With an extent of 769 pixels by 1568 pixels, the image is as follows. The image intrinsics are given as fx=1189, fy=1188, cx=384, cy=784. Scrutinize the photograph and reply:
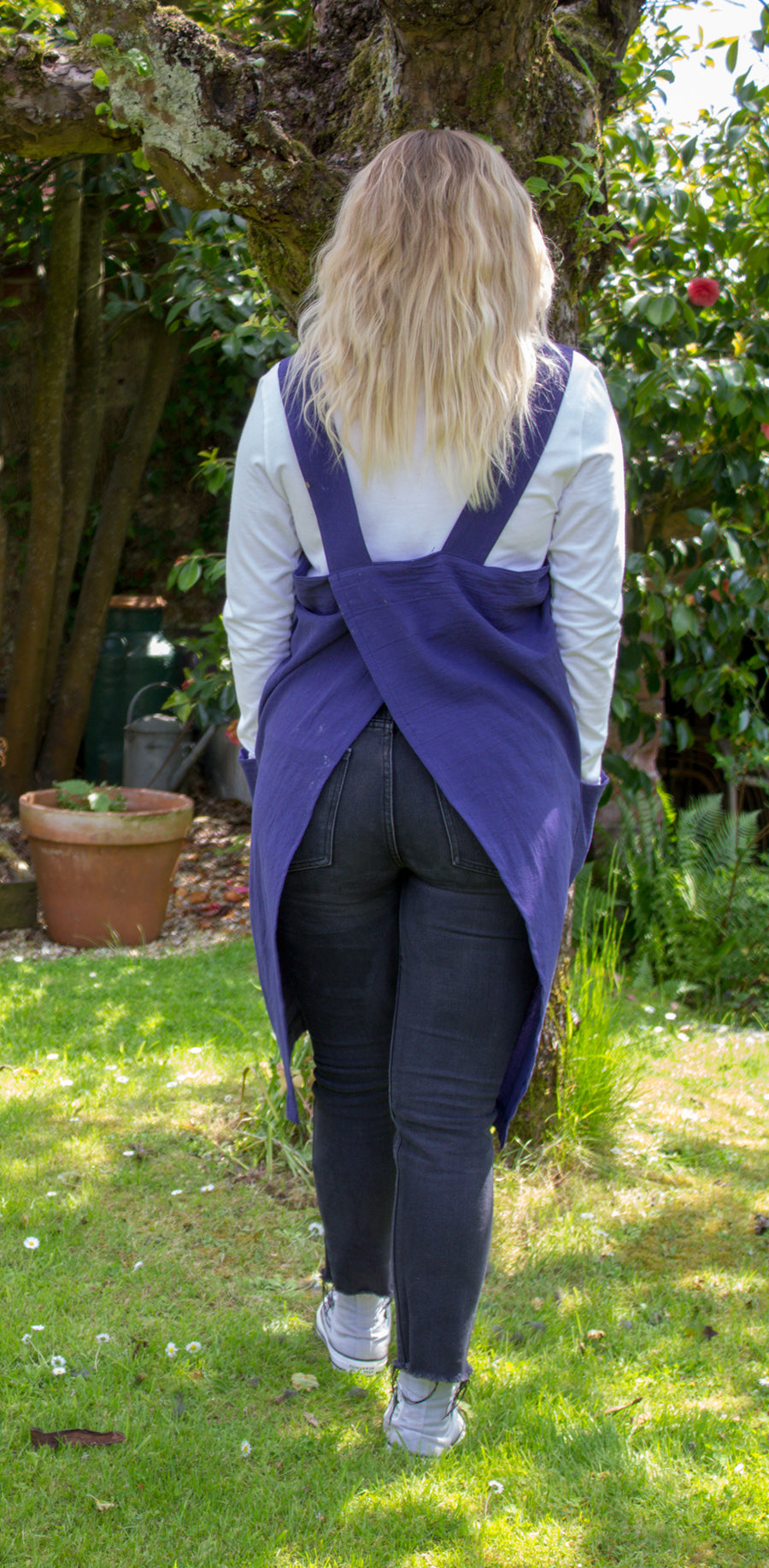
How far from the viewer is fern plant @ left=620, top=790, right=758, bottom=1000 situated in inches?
164

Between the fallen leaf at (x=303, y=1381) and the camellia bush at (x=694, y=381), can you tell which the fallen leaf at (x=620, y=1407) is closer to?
the fallen leaf at (x=303, y=1381)

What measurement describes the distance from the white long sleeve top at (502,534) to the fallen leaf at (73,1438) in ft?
3.83

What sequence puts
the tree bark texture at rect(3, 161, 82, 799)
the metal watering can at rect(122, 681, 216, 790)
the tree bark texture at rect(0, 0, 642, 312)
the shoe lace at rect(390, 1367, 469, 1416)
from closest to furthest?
the shoe lace at rect(390, 1367, 469, 1416) → the tree bark texture at rect(0, 0, 642, 312) → the tree bark texture at rect(3, 161, 82, 799) → the metal watering can at rect(122, 681, 216, 790)

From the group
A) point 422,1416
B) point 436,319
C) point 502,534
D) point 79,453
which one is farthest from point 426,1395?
point 79,453

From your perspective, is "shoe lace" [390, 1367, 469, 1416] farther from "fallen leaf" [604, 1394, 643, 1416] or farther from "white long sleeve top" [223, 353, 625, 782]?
"white long sleeve top" [223, 353, 625, 782]

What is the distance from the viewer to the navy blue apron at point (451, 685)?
1496 millimetres

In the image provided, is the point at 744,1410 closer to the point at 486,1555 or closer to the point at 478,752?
the point at 486,1555

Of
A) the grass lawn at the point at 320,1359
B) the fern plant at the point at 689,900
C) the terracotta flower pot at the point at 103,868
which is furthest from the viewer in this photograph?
the terracotta flower pot at the point at 103,868

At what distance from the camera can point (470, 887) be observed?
4.99ft

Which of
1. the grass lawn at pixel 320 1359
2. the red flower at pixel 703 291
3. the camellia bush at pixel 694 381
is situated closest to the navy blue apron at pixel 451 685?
the grass lawn at pixel 320 1359

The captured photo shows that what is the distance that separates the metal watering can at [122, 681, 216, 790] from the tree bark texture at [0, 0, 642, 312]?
4.00 m

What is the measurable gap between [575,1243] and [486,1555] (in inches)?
33.6

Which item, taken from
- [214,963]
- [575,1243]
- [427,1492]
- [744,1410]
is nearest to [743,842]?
[214,963]

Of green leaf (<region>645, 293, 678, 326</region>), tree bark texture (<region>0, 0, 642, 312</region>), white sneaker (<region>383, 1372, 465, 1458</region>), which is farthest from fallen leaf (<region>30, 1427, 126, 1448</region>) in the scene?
green leaf (<region>645, 293, 678, 326</region>)
